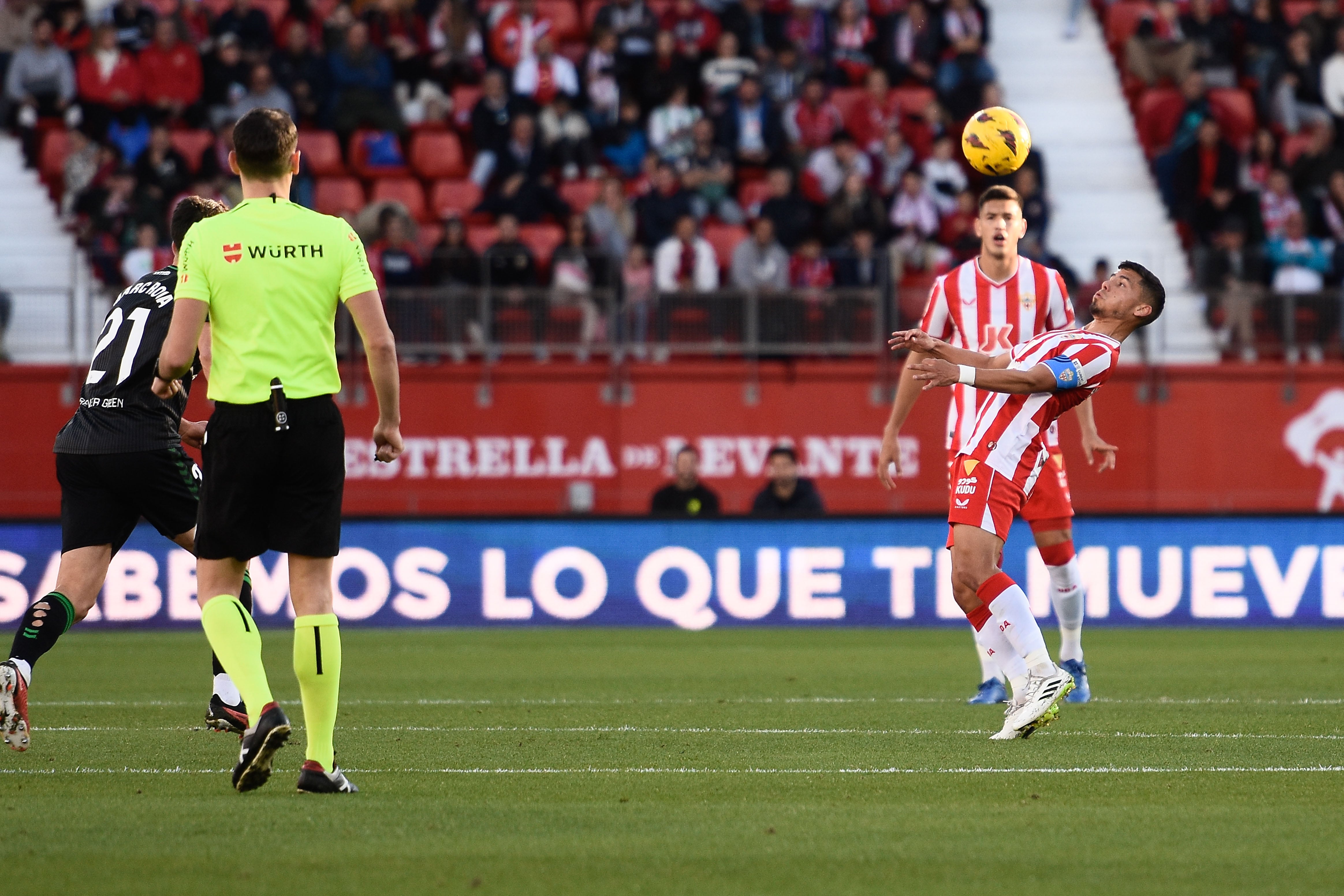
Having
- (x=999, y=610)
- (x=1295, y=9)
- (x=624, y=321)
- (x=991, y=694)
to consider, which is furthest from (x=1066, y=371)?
(x=1295, y=9)

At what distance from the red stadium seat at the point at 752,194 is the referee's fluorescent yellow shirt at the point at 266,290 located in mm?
15337

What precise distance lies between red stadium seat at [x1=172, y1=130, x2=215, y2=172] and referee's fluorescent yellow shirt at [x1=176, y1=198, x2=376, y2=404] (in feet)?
51.1

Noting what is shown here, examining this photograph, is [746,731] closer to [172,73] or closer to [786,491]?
[786,491]

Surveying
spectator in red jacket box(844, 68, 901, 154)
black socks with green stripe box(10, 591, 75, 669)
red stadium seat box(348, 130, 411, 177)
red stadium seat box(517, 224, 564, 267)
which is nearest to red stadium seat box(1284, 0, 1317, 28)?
spectator in red jacket box(844, 68, 901, 154)

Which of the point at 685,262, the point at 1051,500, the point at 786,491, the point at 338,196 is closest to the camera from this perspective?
the point at 1051,500

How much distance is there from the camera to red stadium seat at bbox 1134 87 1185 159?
23078 mm

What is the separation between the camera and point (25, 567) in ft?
49.1

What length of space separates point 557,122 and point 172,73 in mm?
4493

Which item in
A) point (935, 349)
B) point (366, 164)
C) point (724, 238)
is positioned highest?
point (366, 164)

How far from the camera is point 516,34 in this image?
23.0m

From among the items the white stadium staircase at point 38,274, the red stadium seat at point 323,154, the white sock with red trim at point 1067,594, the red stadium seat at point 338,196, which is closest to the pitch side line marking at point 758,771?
Result: the white sock with red trim at point 1067,594

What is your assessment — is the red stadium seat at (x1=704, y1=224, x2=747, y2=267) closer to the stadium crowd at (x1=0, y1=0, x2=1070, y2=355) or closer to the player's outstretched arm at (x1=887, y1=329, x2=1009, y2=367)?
the stadium crowd at (x1=0, y1=0, x2=1070, y2=355)

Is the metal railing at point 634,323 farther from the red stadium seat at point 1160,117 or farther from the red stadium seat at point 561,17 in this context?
the red stadium seat at point 1160,117

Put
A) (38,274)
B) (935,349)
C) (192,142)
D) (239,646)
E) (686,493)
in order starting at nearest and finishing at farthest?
(239,646) < (935,349) < (686,493) < (38,274) < (192,142)
